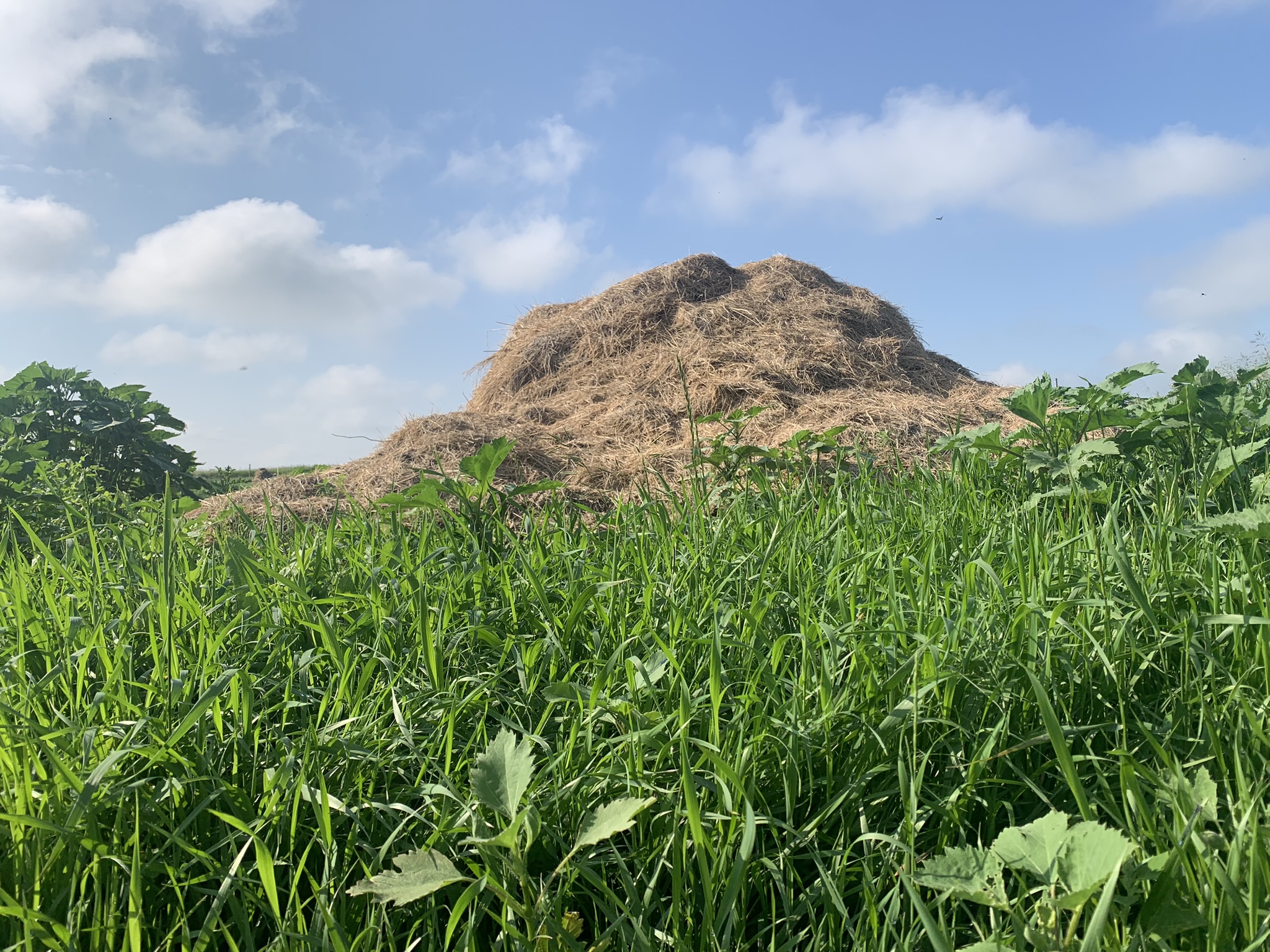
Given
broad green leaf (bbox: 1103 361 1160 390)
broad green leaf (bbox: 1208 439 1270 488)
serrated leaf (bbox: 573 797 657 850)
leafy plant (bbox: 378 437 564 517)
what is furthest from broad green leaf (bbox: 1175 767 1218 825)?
broad green leaf (bbox: 1103 361 1160 390)

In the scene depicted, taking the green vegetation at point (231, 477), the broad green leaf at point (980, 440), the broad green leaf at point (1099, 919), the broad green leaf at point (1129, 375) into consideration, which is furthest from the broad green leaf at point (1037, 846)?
the green vegetation at point (231, 477)

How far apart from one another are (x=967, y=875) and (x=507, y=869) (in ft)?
2.12

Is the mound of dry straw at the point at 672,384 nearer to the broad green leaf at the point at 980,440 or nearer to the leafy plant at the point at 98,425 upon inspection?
the broad green leaf at the point at 980,440

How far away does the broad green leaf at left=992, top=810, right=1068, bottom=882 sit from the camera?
104 centimetres

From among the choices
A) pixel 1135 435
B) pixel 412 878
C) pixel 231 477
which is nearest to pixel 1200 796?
pixel 412 878

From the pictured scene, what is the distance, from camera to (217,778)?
143 cm

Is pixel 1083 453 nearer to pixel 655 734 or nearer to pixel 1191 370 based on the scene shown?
pixel 1191 370

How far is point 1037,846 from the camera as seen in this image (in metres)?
1.08

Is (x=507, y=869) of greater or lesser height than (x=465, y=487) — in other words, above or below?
below

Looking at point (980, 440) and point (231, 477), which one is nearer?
point (980, 440)

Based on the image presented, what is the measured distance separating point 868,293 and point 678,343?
10.4 ft

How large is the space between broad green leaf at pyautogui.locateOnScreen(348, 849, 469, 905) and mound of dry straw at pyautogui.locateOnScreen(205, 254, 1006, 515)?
3177 millimetres

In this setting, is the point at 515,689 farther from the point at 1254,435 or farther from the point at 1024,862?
the point at 1254,435

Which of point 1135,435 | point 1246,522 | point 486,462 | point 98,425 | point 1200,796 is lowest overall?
point 1200,796
